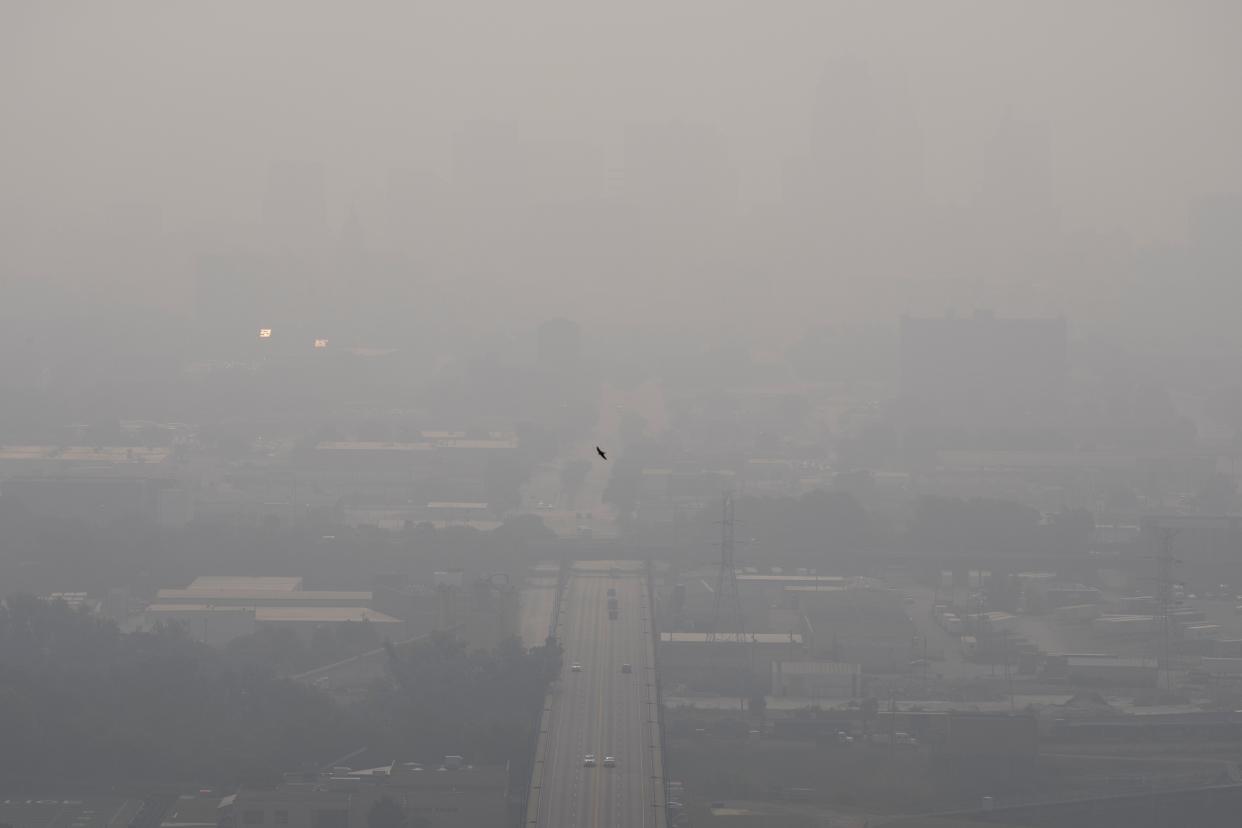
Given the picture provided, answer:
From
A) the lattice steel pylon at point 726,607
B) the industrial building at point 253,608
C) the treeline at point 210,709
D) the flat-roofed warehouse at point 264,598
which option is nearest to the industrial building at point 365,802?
the treeline at point 210,709

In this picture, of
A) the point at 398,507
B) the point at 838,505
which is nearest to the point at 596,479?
the point at 398,507

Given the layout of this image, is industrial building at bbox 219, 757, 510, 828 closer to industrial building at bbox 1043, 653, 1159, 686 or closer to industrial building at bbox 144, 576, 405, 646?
industrial building at bbox 144, 576, 405, 646

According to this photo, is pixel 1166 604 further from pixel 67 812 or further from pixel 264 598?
pixel 67 812

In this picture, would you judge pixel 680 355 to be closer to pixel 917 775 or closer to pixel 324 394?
pixel 324 394

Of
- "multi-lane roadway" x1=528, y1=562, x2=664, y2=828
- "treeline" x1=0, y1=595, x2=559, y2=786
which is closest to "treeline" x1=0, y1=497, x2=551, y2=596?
"multi-lane roadway" x1=528, y1=562, x2=664, y2=828

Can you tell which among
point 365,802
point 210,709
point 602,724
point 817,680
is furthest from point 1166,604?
point 365,802

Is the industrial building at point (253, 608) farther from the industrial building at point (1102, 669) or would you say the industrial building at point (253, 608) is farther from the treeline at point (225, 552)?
the industrial building at point (1102, 669)
